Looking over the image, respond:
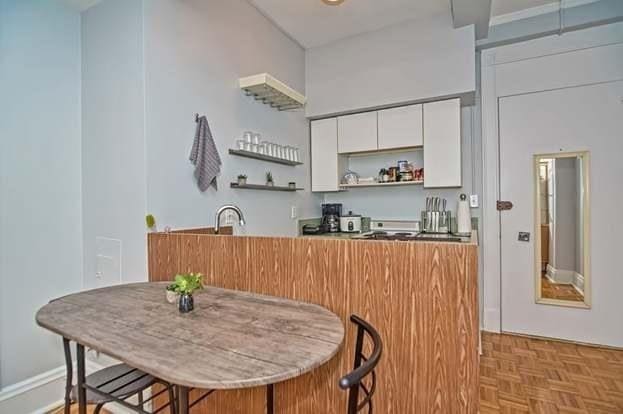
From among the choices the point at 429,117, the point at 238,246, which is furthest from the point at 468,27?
the point at 238,246

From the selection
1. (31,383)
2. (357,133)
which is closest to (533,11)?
(357,133)

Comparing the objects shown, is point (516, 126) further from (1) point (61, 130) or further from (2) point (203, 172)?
(1) point (61, 130)

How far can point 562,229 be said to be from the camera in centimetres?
293

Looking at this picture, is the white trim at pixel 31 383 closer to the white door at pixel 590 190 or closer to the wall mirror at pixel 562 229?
the white door at pixel 590 190

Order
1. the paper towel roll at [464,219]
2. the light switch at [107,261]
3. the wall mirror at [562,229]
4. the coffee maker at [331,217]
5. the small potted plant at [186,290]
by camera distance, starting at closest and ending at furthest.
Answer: the small potted plant at [186,290], the light switch at [107,261], the wall mirror at [562,229], the paper towel roll at [464,219], the coffee maker at [331,217]

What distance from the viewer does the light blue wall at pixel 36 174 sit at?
1.96 metres

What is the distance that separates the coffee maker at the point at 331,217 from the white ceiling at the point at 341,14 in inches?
70.3

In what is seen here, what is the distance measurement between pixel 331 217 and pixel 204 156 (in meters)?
1.74

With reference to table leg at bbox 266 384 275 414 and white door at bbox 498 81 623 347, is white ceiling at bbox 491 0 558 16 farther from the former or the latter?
table leg at bbox 266 384 275 414

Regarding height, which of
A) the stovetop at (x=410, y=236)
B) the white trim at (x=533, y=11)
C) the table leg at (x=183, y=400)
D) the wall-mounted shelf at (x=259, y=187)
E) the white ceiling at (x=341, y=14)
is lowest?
the table leg at (x=183, y=400)

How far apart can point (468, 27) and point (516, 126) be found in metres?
1.03

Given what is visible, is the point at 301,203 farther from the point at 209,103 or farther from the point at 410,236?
the point at 209,103

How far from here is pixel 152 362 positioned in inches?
36.2

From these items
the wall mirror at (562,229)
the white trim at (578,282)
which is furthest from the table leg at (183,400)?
the white trim at (578,282)
